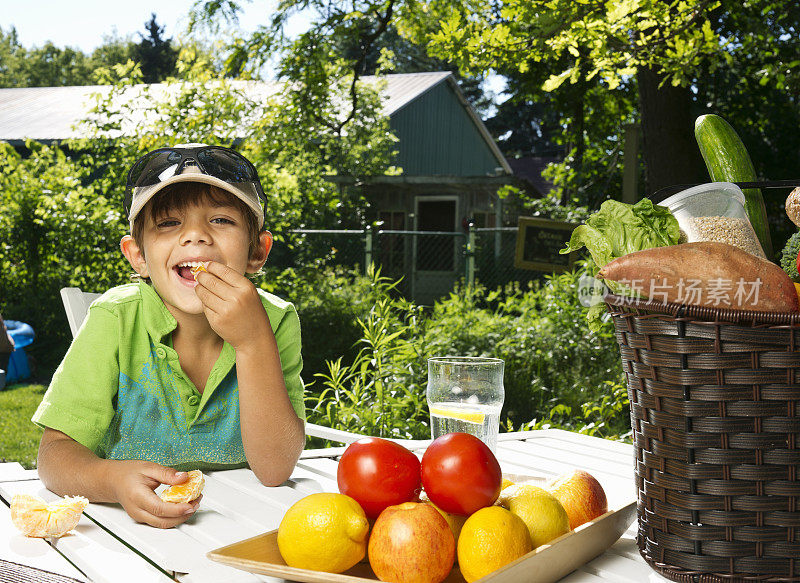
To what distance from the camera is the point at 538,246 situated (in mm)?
6109

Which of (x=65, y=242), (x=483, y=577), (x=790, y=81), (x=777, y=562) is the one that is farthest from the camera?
(x=65, y=242)

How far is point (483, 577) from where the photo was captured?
0.82 m

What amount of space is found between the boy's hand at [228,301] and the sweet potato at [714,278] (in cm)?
69

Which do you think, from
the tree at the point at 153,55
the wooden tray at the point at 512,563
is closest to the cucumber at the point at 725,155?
the wooden tray at the point at 512,563

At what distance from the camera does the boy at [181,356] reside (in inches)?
53.2

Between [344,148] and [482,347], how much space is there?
11.1 metres

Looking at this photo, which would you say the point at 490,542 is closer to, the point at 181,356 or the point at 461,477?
the point at 461,477

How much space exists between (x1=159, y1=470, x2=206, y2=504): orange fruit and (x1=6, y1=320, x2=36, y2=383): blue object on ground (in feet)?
23.1

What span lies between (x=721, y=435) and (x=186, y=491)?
766 millimetres

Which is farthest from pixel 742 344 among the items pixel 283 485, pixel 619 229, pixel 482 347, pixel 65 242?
pixel 65 242

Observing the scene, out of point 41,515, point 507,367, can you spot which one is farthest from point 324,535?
point 507,367

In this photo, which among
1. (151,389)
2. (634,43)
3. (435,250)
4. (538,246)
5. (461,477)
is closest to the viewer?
(461,477)

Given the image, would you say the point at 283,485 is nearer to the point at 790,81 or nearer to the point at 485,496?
the point at 485,496

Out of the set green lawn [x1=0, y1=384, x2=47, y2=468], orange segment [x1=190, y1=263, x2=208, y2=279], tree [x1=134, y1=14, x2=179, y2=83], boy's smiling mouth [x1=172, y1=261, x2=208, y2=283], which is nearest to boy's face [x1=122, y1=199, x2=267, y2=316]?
boy's smiling mouth [x1=172, y1=261, x2=208, y2=283]
